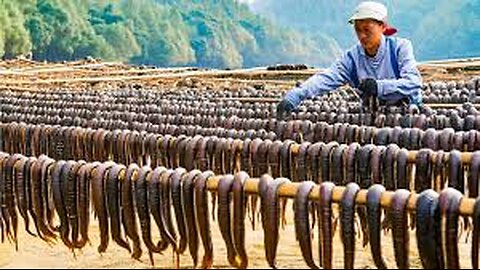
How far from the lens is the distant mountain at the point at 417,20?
116875mm

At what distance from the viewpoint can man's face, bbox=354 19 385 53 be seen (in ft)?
20.5

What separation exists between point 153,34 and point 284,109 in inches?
3620

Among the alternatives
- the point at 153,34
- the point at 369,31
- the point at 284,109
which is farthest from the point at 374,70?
the point at 153,34

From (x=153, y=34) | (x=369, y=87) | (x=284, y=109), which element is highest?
(x=153, y=34)

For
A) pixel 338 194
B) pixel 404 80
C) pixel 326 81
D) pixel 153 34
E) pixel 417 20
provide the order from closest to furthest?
pixel 338 194, pixel 404 80, pixel 326 81, pixel 153 34, pixel 417 20

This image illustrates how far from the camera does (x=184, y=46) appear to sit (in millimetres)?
98688

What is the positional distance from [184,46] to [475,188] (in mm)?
95435

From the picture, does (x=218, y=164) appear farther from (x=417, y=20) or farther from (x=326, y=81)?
(x=417, y=20)

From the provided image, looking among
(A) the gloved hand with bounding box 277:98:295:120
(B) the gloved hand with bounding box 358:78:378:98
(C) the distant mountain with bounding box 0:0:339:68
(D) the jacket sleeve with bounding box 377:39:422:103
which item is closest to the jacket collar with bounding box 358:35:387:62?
(D) the jacket sleeve with bounding box 377:39:422:103

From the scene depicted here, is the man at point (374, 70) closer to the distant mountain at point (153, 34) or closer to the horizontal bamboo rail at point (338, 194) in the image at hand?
the horizontal bamboo rail at point (338, 194)

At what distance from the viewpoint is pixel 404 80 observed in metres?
6.40

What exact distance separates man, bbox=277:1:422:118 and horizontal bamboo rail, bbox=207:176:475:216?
114 inches

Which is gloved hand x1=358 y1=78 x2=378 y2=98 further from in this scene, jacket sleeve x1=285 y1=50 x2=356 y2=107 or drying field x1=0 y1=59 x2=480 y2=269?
jacket sleeve x1=285 y1=50 x2=356 y2=107

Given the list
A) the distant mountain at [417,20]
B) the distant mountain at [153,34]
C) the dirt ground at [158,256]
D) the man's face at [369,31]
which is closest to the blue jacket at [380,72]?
the man's face at [369,31]
